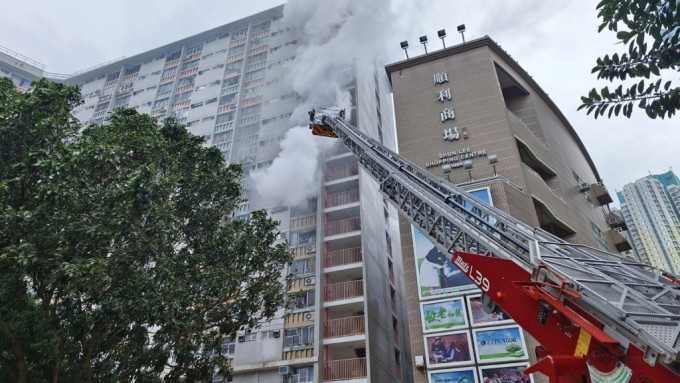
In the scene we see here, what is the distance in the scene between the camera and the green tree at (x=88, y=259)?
9336mm

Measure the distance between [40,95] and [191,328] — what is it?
661 cm

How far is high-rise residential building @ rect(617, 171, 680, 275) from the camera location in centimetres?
8450

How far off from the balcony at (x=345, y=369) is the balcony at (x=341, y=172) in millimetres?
11000

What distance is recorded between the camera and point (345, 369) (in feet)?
68.3

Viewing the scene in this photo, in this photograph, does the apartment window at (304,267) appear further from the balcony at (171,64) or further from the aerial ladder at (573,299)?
the balcony at (171,64)

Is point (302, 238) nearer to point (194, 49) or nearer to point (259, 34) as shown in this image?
point (259, 34)

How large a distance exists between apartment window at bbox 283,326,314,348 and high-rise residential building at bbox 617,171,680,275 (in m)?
82.0

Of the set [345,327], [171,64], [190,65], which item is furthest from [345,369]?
[171,64]

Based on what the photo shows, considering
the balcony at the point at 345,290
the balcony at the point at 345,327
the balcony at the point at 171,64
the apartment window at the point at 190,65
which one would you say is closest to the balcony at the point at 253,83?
the apartment window at the point at 190,65

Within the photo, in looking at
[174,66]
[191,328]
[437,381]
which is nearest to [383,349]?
[437,381]

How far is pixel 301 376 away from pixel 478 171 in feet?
42.8

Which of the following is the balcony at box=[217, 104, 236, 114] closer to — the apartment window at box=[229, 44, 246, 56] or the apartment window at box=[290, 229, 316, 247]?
the apartment window at box=[229, 44, 246, 56]

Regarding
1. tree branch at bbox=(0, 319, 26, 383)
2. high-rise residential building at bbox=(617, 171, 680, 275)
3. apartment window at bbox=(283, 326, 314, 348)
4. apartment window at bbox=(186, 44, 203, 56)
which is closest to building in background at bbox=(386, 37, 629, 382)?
apartment window at bbox=(283, 326, 314, 348)

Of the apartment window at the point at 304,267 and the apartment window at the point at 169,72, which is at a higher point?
the apartment window at the point at 169,72
